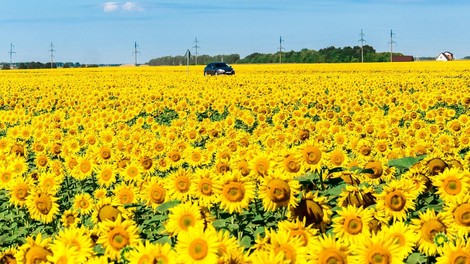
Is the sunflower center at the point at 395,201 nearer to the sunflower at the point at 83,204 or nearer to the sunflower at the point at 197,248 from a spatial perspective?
the sunflower at the point at 197,248

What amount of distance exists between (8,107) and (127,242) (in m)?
19.4

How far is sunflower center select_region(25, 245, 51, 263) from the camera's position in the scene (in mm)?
Answer: 3369

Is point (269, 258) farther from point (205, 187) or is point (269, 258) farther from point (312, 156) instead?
point (312, 156)

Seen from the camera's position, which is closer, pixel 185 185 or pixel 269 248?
pixel 269 248

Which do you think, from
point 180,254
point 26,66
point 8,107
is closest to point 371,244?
point 180,254

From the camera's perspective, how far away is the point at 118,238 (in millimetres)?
3631

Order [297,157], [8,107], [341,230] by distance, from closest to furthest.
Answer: [341,230] < [297,157] < [8,107]

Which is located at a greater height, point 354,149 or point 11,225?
point 354,149

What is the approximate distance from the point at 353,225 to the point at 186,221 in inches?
34.4

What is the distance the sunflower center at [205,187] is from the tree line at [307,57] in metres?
97.0

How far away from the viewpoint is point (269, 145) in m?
8.03

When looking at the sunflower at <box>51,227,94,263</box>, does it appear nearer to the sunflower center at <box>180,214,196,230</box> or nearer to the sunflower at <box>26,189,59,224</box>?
the sunflower center at <box>180,214,196,230</box>

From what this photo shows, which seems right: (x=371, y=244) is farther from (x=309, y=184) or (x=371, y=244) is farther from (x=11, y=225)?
(x=11, y=225)

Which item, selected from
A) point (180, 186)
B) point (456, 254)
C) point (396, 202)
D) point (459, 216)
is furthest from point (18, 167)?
point (456, 254)
